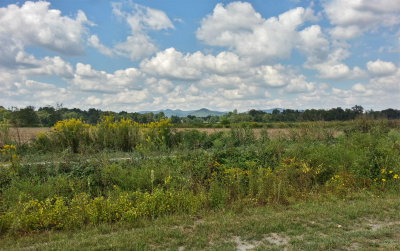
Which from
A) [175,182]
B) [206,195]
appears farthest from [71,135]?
[206,195]

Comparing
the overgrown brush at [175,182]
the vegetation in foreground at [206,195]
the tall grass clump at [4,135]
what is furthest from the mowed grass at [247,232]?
the tall grass clump at [4,135]

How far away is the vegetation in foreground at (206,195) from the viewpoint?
4838 mm

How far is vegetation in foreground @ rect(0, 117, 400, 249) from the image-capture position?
484cm

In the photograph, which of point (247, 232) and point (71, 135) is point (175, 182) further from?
point (71, 135)

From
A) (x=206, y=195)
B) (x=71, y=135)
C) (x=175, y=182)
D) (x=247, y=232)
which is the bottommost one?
(x=247, y=232)

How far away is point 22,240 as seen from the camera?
4.70 meters

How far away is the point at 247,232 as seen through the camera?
472 cm

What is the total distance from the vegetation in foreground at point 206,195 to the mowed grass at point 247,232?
0.02m

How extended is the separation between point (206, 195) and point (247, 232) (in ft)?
6.37

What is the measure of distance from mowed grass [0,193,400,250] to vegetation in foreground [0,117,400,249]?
0.02 meters

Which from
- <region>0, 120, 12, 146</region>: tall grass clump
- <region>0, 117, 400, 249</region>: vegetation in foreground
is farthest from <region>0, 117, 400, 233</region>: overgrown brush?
<region>0, 120, 12, 146</region>: tall grass clump

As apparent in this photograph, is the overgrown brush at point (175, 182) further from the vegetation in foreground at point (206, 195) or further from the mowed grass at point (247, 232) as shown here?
the mowed grass at point (247, 232)

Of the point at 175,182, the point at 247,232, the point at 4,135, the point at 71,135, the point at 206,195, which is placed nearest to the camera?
the point at 247,232

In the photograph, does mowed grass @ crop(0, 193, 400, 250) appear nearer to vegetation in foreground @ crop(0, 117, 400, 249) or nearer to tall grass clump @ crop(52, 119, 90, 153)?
vegetation in foreground @ crop(0, 117, 400, 249)
